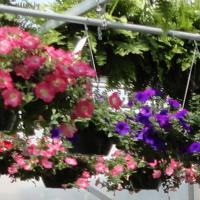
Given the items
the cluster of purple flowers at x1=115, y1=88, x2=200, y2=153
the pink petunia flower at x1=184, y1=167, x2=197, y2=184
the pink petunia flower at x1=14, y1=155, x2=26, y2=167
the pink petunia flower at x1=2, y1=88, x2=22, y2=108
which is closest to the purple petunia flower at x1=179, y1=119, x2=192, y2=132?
the cluster of purple flowers at x1=115, y1=88, x2=200, y2=153

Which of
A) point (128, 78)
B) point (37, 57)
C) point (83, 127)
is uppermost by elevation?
point (128, 78)

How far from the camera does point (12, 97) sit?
4.44 ft

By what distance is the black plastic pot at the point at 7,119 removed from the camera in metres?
1.46

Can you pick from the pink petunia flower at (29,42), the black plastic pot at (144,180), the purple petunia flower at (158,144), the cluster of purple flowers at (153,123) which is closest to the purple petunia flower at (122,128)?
the cluster of purple flowers at (153,123)

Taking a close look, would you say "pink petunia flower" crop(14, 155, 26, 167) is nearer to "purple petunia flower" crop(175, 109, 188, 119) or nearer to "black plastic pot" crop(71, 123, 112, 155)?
"black plastic pot" crop(71, 123, 112, 155)

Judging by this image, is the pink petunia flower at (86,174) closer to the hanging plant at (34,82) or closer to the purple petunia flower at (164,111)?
the purple petunia flower at (164,111)

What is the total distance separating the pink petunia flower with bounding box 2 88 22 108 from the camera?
1.34 m

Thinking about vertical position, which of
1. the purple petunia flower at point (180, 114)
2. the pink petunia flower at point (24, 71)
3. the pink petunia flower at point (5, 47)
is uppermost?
the purple petunia flower at point (180, 114)

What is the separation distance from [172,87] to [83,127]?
696 mm

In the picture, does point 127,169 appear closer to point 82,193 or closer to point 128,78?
point 128,78

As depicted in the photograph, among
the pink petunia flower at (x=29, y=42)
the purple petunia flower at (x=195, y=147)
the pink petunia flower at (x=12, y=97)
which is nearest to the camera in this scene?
the pink petunia flower at (x=12, y=97)

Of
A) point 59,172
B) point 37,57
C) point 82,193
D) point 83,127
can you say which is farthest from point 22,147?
point 82,193

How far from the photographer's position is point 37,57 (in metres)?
1.41

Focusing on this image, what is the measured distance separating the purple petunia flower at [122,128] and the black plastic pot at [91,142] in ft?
0.18
